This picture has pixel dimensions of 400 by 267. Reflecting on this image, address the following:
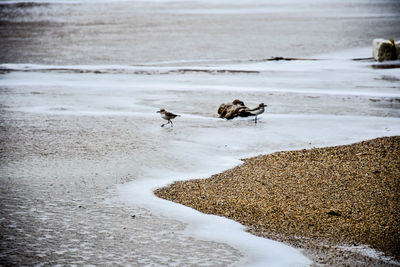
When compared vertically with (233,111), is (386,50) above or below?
above

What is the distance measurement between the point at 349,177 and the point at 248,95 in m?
6.49

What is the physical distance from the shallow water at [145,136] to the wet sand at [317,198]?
270 millimetres

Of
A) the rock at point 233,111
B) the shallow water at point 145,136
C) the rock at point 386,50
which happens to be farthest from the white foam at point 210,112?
the rock at point 386,50

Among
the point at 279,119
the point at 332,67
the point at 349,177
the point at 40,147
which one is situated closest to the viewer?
the point at 349,177

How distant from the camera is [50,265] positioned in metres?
4.46

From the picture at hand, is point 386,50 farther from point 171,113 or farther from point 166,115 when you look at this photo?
point 166,115

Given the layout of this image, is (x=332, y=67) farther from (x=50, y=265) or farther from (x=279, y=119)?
(x=50, y=265)

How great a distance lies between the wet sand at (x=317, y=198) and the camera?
4.82 m

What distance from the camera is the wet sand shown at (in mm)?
4820

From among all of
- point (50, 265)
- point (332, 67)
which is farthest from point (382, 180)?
point (332, 67)

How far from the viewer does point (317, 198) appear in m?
5.75

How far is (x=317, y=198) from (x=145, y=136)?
3.92 meters

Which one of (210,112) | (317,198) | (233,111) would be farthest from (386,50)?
(317,198)

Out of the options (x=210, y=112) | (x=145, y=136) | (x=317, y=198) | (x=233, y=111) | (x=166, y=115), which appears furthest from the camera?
(x=210, y=112)
